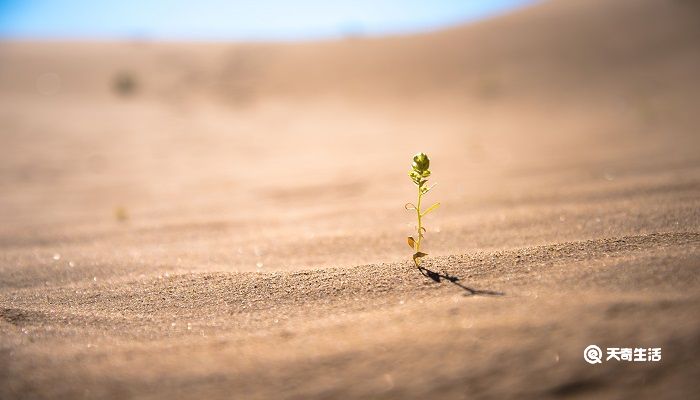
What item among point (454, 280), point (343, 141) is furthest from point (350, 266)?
point (343, 141)

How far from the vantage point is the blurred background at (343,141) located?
8.55 ft

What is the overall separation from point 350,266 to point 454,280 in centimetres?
50

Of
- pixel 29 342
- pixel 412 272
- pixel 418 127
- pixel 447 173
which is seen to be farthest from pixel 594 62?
pixel 29 342

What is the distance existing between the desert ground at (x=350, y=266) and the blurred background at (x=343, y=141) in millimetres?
40

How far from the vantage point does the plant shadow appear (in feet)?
5.23

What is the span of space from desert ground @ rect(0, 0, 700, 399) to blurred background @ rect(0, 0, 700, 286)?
0.04m

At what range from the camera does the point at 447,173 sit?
4.80 m

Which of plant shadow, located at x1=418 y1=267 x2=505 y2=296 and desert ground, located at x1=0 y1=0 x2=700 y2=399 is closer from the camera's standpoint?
desert ground, located at x1=0 y1=0 x2=700 y2=399

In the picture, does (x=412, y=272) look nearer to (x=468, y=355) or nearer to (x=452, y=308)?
(x=452, y=308)

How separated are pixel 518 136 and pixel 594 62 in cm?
889

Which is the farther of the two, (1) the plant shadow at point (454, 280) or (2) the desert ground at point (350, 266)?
(1) the plant shadow at point (454, 280)

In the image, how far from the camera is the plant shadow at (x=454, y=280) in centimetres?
159

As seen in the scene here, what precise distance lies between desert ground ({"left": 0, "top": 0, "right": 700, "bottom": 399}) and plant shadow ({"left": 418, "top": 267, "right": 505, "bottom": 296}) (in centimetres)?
1

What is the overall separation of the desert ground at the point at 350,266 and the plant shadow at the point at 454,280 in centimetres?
1
